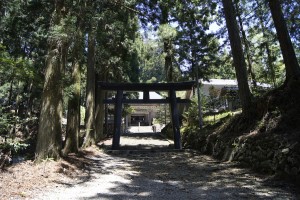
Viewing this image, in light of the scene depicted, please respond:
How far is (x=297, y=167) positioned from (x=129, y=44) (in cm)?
1356

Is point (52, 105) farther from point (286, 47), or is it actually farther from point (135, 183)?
point (286, 47)

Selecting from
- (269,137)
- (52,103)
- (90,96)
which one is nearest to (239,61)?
(269,137)

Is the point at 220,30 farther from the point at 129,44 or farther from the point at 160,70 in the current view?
the point at 160,70

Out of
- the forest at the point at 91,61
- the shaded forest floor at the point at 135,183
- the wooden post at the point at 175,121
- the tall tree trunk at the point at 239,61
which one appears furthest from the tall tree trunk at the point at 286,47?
the wooden post at the point at 175,121

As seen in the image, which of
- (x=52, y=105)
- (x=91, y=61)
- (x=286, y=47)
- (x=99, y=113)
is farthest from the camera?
(x=99, y=113)

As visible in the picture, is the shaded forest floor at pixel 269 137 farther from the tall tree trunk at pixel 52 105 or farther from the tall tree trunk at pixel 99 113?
the tall tree trunk at pixel 99 113

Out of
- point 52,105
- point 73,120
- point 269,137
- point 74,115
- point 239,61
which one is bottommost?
point 269,137

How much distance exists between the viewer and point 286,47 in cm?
885

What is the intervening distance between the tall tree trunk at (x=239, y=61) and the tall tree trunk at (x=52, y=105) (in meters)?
6.46

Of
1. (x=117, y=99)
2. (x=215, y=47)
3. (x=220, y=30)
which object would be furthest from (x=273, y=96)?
(x=215, y=47)

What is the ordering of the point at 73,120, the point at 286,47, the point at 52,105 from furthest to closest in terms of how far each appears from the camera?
the point at 73,120
the point at 286,47
the point at 52,105

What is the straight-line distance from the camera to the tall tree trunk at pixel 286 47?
8.67m

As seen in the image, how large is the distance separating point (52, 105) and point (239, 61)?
7.12 meters

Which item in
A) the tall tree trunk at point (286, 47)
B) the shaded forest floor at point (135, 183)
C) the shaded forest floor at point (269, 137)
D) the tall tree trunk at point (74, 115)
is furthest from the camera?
the tall tree trunk at point (74, 115)
